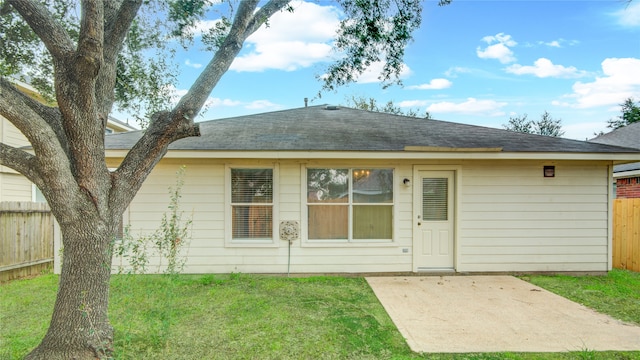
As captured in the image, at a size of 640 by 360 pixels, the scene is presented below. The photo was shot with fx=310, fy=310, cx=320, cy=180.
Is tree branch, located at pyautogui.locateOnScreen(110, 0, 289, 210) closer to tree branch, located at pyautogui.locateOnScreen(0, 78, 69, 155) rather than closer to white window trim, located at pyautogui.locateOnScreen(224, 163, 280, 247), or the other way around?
tree branch, located at pyautogui.locateOnScreen(0, 78, 69, 155)

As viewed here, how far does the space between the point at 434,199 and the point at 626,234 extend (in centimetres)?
477

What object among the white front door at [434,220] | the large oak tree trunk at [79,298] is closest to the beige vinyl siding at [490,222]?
the white front door at [434,220]

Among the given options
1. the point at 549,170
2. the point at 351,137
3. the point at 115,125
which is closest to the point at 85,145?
the point at 351,137

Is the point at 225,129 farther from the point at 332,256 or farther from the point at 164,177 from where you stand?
the point at 332,256

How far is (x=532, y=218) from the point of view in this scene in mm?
6098

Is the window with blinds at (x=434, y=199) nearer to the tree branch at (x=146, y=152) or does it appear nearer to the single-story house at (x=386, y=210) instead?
the single-story house at (x=386, y=210)

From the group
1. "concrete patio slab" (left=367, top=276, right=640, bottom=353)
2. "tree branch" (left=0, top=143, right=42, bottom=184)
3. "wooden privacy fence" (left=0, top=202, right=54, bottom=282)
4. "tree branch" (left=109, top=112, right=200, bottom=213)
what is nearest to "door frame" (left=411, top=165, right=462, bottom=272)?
"concrete patio slab" (left=367, top=276, right=640, bottom=353)

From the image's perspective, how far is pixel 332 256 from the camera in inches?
236

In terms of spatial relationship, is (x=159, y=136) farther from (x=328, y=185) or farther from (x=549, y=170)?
(x=549, y=170)

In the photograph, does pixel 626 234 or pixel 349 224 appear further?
pixel 626 234

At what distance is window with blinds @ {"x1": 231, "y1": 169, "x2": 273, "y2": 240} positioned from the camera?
5961 millimetres

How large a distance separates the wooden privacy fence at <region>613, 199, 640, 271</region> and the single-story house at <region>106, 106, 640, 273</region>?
4.63 ft

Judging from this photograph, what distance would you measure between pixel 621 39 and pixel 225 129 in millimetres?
11477

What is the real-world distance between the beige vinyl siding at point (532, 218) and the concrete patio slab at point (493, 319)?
0.76 m
